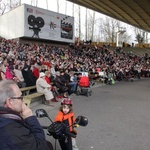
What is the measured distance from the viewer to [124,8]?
117 feet

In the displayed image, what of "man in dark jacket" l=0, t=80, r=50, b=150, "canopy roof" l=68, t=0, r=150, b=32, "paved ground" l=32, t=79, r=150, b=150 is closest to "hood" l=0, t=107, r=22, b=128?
"man in dark jacket" l=0, t=80, r=50, b=150

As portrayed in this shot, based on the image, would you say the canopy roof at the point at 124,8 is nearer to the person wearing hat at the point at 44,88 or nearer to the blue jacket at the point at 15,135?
the person wearing hat at the point at 44,88

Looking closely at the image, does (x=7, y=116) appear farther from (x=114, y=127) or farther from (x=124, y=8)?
→ (x=124, y=8)

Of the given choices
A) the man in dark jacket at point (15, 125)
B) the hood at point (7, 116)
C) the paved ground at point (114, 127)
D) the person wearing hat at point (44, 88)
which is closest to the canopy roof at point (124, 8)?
the person wearing hat at point (44, 88)

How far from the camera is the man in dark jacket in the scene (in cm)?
182

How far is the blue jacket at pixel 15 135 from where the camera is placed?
1817mm

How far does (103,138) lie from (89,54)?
27097mm

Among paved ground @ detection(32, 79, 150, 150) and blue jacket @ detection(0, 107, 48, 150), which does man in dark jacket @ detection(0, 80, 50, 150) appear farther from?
paved ground @ detection(32, 79, 150, 150)

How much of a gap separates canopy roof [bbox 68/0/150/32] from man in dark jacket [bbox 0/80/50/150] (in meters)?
29.8

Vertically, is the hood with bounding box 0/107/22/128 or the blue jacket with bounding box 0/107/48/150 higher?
the hood with bounding box 0/107/22/128

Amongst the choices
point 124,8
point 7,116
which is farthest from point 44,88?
point 124,8

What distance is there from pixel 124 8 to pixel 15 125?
1419 inches

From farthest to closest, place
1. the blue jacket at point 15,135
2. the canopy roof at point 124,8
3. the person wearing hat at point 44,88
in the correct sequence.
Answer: the canopy roof at point 124,8, the person wearing hat at point 44,88, the blue jacket at point 15,135

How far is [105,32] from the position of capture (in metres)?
Result: 76.9
